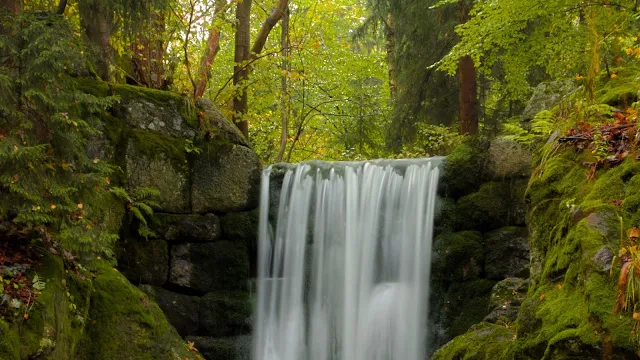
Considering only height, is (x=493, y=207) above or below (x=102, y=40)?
below

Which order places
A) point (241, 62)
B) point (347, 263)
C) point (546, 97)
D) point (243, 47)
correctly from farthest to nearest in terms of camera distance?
1. point (243, 47)
2. point (241, 62)
3. point (347, 263)
4. point (546, 97)

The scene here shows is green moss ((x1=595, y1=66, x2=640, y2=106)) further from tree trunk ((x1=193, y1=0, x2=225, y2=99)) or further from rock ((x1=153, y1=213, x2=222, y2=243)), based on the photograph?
tree trunk ((x1=193, y1=0, x2=225, y2=99))

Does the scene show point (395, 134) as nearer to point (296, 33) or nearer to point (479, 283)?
point (296, 33)

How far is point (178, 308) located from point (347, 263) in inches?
98.2

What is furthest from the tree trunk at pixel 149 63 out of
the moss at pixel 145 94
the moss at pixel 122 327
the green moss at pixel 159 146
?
the moss at pixel 122 327

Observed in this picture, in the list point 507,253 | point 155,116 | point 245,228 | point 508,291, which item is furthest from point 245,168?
point 508,291

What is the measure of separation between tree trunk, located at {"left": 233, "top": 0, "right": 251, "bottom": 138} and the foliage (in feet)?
20.8

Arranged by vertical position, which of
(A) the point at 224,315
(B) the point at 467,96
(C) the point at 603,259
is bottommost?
(A) the point at 224,315

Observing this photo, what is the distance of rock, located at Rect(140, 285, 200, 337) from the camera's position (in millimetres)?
9172

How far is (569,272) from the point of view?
14.9ft

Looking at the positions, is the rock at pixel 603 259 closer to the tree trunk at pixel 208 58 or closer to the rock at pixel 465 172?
the rock at pixel 465 172

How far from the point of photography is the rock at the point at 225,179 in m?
9.79

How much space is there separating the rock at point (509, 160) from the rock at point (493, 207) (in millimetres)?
128

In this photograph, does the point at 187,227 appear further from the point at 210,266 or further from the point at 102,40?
the point at 102,40
